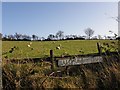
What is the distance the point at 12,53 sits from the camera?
12.7 m

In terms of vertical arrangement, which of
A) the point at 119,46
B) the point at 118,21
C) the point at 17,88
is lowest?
the point at 17,88

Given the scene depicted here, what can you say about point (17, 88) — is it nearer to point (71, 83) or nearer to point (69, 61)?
point (71, 83)

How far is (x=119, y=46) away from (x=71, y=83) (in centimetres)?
291

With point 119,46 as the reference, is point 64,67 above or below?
below

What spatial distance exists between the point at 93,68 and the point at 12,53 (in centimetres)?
422

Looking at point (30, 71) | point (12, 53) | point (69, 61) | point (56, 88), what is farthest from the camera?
point (12, 53)

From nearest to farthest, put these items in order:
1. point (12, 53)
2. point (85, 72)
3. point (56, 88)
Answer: point (56, 88) → point (85, 72) → point (12, 53)

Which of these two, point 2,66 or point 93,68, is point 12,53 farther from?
point 93,68

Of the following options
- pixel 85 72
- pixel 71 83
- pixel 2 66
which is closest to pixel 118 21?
pixel 85 72

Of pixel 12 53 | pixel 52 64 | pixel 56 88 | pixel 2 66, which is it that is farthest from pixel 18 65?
pixel 12 53

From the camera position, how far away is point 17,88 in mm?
8453

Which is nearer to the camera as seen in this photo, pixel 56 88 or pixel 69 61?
pixel 56 88

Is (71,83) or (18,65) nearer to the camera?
(71,83)

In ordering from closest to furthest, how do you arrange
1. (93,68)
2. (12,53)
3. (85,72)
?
1. (85,72)
2. (93,68)
3. (12,53)
